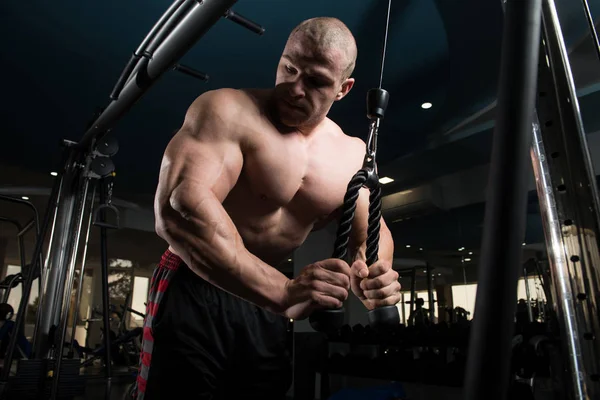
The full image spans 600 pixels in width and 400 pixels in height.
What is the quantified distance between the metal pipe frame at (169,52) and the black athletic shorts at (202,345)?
2.91ft

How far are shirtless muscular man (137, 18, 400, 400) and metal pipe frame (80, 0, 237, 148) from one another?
0.54 meters

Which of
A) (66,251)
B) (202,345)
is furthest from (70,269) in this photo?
(202,345)

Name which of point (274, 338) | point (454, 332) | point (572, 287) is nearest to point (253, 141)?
point (274, 338)

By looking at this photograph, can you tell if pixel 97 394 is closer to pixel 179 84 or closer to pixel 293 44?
pixel 179 84

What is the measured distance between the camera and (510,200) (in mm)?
333

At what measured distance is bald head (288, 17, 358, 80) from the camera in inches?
41.2

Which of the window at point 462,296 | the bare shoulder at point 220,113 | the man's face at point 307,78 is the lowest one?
the window at point 462,296

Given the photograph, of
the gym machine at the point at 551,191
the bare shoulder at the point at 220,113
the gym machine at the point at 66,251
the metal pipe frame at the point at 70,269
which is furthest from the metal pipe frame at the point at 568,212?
the metal pipe frame at the point at 70,269

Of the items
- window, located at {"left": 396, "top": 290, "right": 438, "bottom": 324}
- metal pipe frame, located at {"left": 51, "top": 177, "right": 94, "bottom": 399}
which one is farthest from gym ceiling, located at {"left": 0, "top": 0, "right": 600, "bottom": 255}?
metal pipe frame, located at {"left": 51, "top": 177, "right": 94, "bottom": 399}

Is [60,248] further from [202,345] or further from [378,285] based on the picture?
[378,285]

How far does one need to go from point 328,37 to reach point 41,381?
263 cm

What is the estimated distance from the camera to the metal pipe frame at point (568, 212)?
649mm

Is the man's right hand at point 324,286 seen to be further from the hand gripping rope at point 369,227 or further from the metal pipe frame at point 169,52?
the metal pipe frame at point 169,52

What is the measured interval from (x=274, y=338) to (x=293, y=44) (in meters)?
0.88
